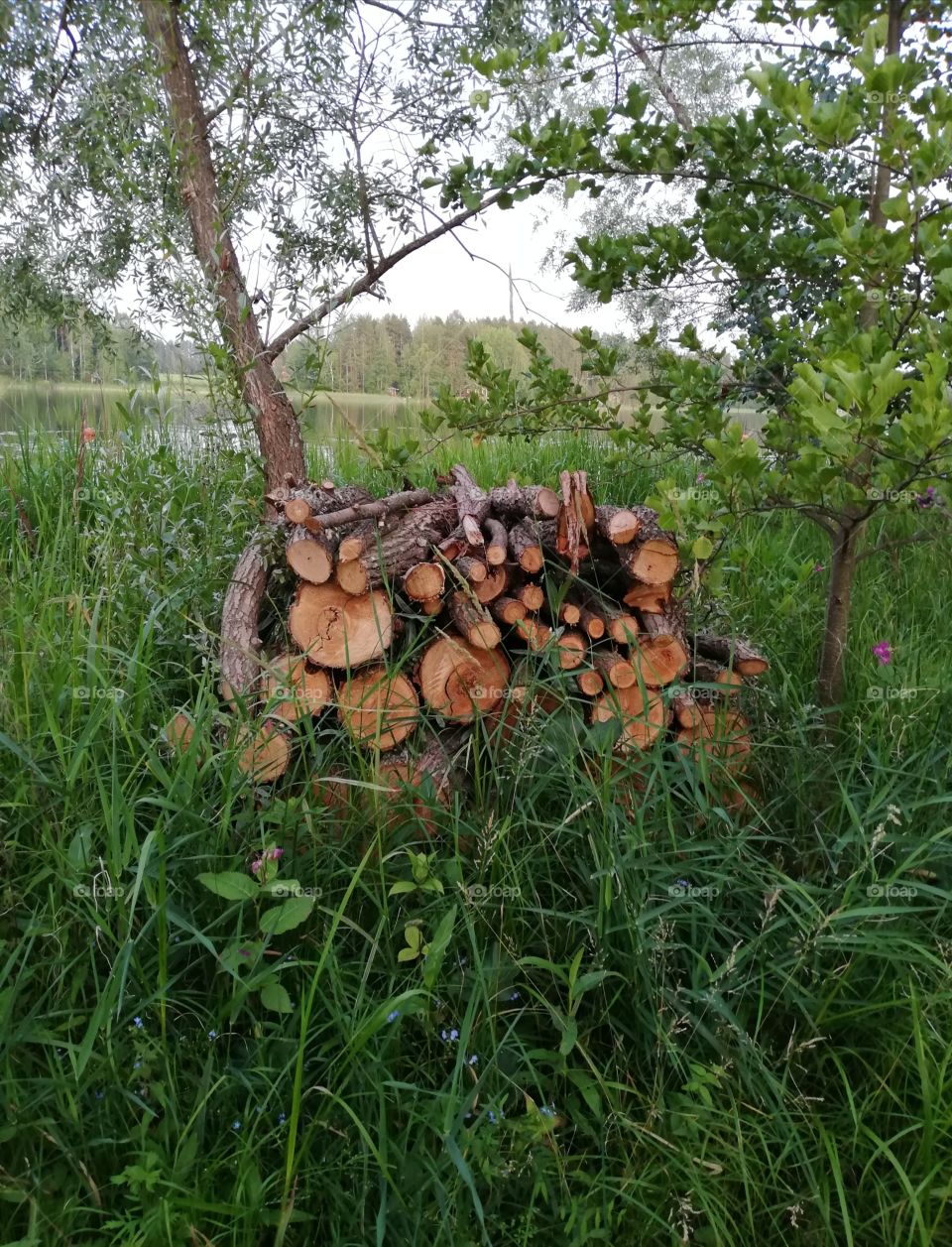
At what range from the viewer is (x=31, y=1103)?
1.42 metres

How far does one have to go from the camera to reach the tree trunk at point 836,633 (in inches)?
97.6

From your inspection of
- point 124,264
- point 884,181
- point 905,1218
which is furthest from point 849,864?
point 124,264

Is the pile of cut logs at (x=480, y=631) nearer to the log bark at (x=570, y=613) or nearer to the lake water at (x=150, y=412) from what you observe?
the log bark at (x=570, y=613)

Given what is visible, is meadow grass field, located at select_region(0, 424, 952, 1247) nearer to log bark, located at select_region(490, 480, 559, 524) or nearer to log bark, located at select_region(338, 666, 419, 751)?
log bark, located at select_region(338, 666, 419, 751)

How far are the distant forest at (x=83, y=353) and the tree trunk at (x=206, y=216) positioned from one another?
0.51m

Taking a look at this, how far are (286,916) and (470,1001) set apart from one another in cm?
37

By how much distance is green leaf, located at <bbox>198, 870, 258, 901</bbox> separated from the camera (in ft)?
5.24

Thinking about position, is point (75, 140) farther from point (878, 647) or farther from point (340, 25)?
point (878, 647)

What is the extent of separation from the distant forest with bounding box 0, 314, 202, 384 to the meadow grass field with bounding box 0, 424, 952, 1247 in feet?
5.33

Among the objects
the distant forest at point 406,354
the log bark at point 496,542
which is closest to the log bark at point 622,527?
the log bark at point 496,542

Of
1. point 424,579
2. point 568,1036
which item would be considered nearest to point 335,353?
point 424,579

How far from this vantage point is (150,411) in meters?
3.33

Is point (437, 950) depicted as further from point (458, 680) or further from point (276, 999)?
point (458, 680)

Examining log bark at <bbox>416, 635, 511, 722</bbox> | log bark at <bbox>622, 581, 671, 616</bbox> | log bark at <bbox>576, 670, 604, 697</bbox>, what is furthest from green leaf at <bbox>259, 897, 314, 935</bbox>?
log bark at <bbox>622, 581, 671, 616</bbox>
